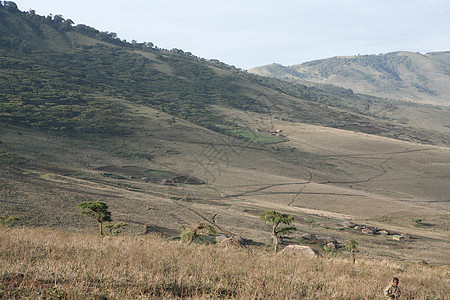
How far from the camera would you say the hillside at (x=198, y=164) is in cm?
3312

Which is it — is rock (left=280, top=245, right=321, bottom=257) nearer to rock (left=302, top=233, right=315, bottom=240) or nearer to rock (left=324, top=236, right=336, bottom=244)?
rock (left=302, top=233, right=315, bottom=240)

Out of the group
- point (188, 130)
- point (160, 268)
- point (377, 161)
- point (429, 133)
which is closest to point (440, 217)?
point (377, 161)

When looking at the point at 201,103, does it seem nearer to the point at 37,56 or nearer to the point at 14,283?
the point at 37,56

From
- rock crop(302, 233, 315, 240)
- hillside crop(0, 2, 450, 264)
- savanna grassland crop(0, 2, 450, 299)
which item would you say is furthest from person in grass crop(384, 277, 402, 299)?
rock crop(302, 233, 315, 240)

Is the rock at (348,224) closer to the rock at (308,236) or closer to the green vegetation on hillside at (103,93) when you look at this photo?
the rock at (308,236)

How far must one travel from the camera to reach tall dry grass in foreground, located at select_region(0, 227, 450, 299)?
5.54 meters

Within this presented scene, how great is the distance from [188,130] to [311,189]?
47345 mm

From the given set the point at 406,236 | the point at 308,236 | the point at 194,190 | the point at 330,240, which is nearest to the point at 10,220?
the point at 308,236

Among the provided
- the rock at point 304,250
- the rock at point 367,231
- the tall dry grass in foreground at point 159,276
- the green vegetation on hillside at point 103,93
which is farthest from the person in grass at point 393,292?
the green vegetation on hillside at point 103,93

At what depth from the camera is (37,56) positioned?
515 ft

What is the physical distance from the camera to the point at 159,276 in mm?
6305

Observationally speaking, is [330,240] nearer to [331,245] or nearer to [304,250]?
[331,245]

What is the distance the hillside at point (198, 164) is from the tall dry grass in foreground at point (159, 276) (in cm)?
1816

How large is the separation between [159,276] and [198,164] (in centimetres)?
6663
